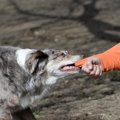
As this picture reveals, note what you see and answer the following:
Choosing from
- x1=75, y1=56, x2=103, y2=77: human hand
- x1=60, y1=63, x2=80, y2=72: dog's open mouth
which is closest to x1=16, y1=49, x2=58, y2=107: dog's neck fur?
x1=60, y1=63, x2=80, y2=72: dog's open mouth

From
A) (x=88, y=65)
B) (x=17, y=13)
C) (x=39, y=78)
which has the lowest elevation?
(x=17, y=13)

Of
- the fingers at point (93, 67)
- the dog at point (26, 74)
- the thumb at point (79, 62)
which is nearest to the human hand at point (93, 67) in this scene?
the fingers at point (93, 67)

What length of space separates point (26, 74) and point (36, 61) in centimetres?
19

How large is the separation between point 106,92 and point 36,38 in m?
4.55

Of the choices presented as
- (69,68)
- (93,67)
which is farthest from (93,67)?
(69,68)

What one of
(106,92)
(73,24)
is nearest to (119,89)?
(106,92)

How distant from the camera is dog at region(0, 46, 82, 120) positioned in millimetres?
6090

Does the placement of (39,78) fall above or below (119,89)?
above

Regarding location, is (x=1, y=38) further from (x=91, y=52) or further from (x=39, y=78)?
(x=39, y=78)

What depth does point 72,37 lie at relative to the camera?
12.2m

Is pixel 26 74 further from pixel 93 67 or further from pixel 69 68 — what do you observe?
pixel 93 67

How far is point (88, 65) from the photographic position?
5191mm

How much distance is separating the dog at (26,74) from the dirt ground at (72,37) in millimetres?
949

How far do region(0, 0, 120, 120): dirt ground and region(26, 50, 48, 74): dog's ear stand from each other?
3.69 ft
